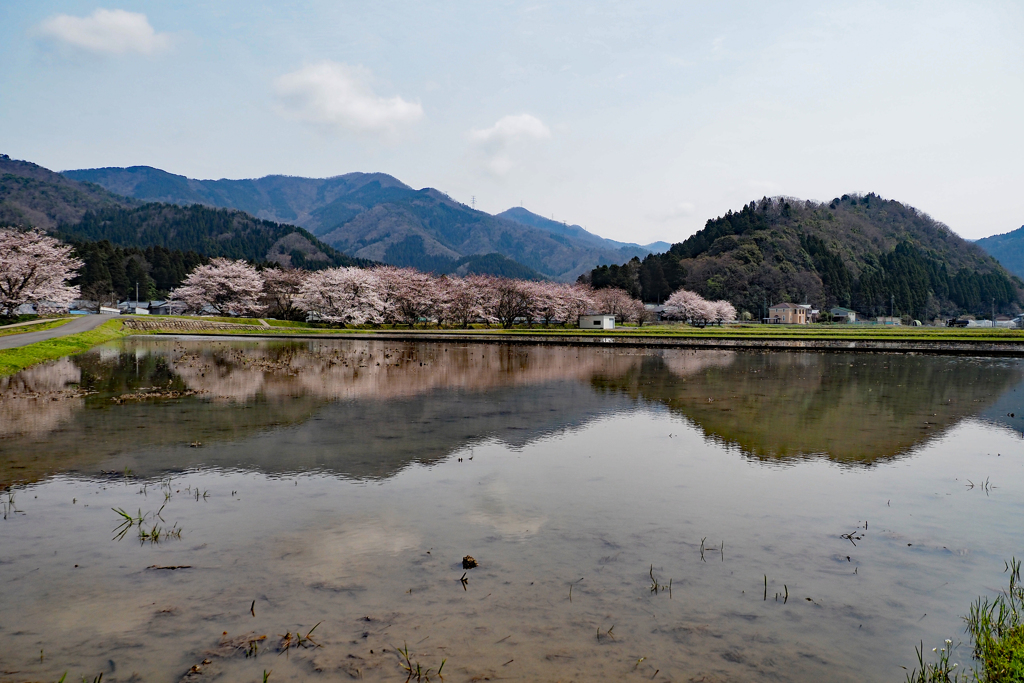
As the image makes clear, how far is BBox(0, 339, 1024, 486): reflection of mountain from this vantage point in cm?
1105

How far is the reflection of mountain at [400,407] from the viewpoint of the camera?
11.0 meters

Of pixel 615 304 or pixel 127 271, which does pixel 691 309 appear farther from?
pixel 127 271

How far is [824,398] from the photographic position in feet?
63.4

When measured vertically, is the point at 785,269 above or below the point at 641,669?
above

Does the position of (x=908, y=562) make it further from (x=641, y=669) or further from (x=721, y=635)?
(x=641, y=669)

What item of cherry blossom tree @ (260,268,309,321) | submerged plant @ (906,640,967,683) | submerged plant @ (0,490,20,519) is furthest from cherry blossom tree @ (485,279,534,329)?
submerged plant @ (906,640,967,683)

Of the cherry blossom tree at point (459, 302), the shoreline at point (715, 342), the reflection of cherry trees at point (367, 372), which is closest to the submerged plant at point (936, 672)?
the reflection of cherry trees at point (367, 372)

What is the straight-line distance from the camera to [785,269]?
13950 centimetres

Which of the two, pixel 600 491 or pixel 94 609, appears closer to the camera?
pixel 94 609

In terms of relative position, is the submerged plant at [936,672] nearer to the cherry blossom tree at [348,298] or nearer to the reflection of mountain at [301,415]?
the reflection of mountain at [301,415]

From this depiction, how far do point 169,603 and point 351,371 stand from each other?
842 inches

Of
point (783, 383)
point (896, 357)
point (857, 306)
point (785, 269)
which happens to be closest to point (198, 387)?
point (783, 383)

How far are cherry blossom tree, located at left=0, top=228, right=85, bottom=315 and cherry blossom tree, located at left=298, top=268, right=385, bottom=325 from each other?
29607mm

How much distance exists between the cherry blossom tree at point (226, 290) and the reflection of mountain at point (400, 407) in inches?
2749
